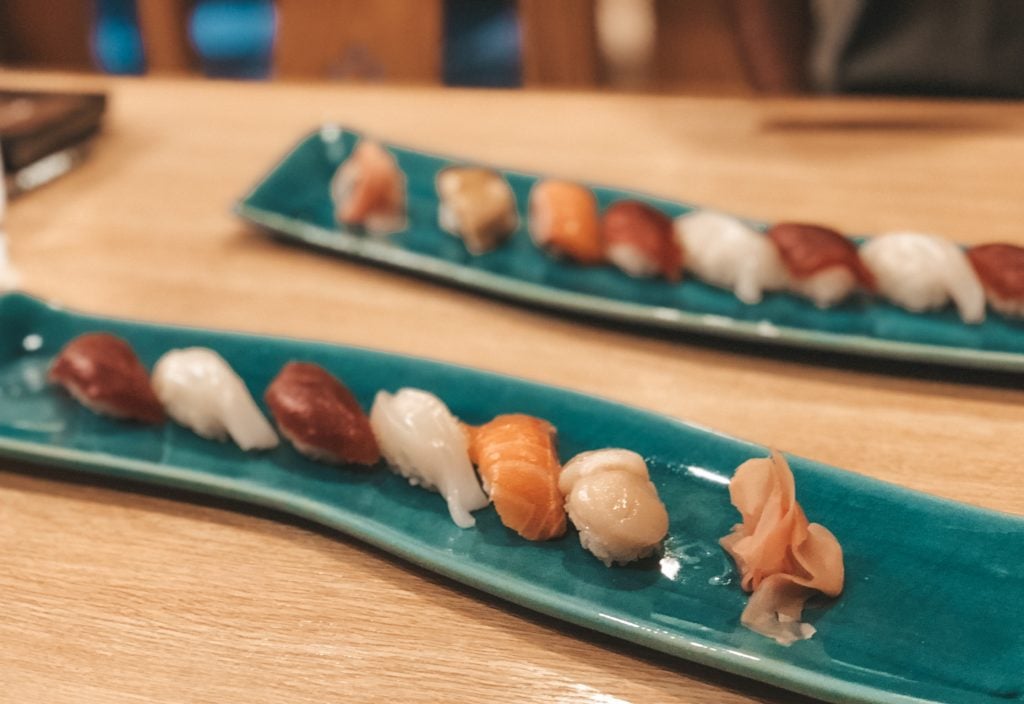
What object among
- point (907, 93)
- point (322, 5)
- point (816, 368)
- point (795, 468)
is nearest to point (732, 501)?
point (795, 468)

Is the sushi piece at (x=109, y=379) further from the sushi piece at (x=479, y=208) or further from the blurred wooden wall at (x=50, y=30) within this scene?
the blurred wooden wall at (x=50, y=30)

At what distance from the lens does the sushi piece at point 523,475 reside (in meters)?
0.99

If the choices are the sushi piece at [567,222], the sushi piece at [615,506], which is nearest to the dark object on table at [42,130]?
the sushi piece at [567,222]

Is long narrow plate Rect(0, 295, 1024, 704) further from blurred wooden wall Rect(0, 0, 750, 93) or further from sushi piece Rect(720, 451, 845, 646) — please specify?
blurred wooden wall Rect(0, 0, 750, 93)

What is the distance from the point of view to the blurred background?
201 cm

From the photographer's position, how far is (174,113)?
2332 mm

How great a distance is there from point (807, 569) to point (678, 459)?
0.76 ft

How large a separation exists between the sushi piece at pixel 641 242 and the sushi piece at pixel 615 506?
1.75 feet

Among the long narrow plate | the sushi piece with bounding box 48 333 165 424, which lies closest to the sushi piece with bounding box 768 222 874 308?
the long narrow plate

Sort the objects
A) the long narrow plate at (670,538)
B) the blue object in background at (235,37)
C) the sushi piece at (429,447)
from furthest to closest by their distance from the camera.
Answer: the blue object in background at (235,37), the sushi piece at (429,447), the long narrow plate at (670,538)

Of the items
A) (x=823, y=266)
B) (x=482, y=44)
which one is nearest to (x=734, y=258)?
(x=823, y=266)

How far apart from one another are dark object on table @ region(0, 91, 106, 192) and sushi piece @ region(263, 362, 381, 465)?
47.7 inches

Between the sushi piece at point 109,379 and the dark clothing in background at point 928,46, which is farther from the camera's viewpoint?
the dark clothing in background at point 928,46

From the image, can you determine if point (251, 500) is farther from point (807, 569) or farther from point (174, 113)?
point (174, 113)
